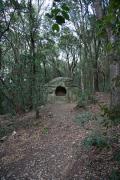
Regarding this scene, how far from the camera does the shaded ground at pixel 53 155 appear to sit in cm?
654

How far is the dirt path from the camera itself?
284 inches

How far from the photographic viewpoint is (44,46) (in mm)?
23484

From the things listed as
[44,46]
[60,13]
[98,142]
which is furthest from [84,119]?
[44,46]

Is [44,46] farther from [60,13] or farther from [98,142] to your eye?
[60,13]

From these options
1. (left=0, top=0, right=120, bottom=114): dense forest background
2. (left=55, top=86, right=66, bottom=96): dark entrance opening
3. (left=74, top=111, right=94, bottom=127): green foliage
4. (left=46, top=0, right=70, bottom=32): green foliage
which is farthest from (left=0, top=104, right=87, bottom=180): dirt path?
(left=55, top=86, right=66, bottom=96): dark entrance opening

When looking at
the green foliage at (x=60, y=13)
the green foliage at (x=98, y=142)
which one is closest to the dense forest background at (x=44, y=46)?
the green foliage at (x=60, y=13)

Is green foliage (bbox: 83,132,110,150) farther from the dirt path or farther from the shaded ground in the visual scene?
the dirt path

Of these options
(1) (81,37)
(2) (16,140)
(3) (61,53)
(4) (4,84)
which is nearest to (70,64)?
(3) (61,53)

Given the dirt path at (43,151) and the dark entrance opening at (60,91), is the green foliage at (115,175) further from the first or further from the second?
the dark entrance opening at (60,91)

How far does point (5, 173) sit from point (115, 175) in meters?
3.66

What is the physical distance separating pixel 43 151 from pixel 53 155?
26.7 inches

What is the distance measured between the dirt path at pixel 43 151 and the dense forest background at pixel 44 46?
7.24 ft

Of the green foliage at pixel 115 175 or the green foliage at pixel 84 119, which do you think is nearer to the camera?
the green foliage at pixel 115 175

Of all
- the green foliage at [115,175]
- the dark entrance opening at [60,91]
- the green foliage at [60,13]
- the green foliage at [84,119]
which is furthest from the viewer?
the dark entrance opening at [60,91]
